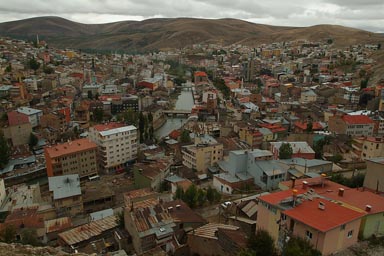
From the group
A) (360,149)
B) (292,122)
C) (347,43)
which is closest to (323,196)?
(360,149)

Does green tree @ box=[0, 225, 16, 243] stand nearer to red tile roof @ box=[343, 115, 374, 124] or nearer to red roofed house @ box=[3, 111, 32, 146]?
red roofed house @ box=[3, 111, 32, 146]

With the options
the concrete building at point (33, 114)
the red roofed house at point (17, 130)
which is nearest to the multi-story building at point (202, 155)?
the red roofed house at point (17, 130)

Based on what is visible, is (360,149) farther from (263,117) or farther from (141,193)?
(141,193)

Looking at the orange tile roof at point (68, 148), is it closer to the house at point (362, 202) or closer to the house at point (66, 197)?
the house at point (66, 197)

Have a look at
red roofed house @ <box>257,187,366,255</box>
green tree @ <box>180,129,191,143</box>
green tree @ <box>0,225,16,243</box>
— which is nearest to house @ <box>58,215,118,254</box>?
green tree @ <box>0,225,16,243</box>

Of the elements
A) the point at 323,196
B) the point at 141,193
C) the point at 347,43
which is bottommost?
the point at 141,193

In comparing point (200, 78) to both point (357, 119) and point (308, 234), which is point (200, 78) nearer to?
point (357, 119)
